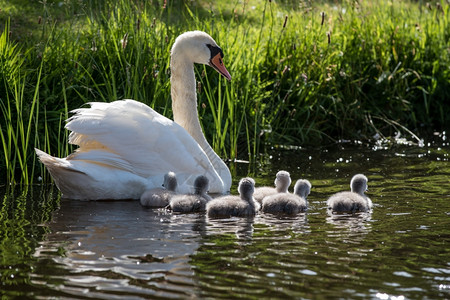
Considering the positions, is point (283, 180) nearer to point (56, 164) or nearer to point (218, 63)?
point (218, 63)

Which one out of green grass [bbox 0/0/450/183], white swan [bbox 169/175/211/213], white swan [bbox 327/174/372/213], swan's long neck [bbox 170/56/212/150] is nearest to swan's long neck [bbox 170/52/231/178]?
swan's long neck [bbox 170/56/212/150]

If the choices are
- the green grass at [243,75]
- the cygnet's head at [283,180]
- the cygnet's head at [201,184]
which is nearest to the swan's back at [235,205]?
the cygnet's head at [201,184]

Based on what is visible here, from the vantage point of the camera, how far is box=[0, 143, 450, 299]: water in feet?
16.1

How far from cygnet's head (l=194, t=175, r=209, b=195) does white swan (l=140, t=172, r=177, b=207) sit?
0.21 meters

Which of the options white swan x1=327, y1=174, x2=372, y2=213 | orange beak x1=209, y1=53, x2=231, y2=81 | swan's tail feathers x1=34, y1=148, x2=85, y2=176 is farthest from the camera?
orange beak x1=209, y1=53, x2=231, y2=81

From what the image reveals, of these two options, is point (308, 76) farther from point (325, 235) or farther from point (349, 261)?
point (349, 261)

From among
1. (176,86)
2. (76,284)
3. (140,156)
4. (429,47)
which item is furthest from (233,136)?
(76,284)

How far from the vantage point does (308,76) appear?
10.8m

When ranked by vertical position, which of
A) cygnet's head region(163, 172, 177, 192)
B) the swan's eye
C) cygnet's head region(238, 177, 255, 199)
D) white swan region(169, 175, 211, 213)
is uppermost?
the swan's eye

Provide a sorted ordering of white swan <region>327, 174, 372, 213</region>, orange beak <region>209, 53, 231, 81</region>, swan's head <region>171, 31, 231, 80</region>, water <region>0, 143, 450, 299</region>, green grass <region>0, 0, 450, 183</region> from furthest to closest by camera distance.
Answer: green grass <region>0, 0, 450, 183</region>
orange beak <region>209, 53, 231, 81</region>
swan's head <region>171, 31, 231, 80</region>
white swan <region>327, 174, 372, 213</region>
water <region>0, 143, 450, 299</region>

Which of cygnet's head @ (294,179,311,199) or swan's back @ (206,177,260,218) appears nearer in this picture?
swan's back @ (206,177,260,218)

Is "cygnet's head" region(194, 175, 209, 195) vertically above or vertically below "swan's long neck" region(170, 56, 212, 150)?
below

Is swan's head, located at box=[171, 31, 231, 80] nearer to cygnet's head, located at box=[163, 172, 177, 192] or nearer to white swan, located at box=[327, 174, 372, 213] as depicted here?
cygnet's head, located at box=[163, 172, 177, 192]

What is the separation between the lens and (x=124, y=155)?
7.55m
